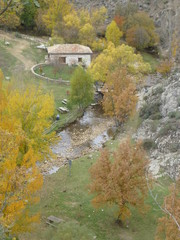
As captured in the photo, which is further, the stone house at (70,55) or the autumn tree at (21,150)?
the stone house at (70,55)

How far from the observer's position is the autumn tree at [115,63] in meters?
40.9

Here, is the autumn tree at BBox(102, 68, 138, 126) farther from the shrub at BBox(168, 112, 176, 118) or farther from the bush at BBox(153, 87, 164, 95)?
the bush at BBox(153, 87, 164, 95)

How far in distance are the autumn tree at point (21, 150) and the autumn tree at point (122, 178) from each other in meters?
3.53

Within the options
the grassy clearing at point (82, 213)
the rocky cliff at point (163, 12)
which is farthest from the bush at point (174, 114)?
the rocky cliff at point (163, 12)

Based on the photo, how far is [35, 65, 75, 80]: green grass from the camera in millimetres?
47250

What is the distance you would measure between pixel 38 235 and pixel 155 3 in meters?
70.1

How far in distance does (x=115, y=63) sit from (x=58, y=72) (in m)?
10.4

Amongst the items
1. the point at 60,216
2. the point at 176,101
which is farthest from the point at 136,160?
the point at 176,101

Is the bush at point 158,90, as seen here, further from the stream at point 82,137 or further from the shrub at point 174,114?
the shrub at point 174,114

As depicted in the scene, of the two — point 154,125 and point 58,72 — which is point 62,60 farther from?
point 154,125

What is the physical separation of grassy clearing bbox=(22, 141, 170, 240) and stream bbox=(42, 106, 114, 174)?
117 inches

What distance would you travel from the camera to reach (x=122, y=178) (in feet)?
57.1

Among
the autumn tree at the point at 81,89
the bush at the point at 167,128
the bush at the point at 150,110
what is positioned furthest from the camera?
the autumn tree at the point at 81,89

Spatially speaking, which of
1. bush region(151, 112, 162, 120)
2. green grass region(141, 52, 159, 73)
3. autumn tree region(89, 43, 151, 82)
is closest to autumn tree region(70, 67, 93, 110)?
autumn tree region(89, 43, 151, 82)
